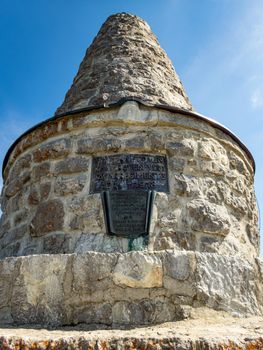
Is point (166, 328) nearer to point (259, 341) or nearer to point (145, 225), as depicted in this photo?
point (259, 341)

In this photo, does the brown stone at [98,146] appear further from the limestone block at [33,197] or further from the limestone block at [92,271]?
the limestone block at [92,271]

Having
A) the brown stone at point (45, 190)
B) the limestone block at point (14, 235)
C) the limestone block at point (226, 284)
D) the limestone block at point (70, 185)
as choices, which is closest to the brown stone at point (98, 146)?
the limestone block at point (70, 185)

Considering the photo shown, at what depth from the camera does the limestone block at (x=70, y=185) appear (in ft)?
10.9

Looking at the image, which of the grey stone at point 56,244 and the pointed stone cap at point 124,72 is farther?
the pointed stone cap at point 124,72

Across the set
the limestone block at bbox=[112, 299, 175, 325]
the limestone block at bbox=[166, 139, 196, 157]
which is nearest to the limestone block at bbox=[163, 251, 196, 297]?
the limestone block at bbox=[112, 299, 175, 325]

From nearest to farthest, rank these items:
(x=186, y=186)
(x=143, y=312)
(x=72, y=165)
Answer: (x=143, y=312)
(x=186, y=186)
(x=72, y=165)

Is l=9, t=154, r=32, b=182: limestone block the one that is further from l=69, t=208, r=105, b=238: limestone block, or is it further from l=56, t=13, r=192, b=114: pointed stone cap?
l=69, t=208, r=105, b=238: limestone block

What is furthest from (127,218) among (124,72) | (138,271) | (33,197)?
(124,72)

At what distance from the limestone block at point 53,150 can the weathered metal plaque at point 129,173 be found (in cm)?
30

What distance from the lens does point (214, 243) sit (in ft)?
10.3

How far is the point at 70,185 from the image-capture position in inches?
132

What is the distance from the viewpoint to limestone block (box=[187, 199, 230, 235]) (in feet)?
10.4

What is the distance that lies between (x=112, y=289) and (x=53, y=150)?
5.12ft

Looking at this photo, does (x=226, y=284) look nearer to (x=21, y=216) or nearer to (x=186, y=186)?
(x=186, y=186)
